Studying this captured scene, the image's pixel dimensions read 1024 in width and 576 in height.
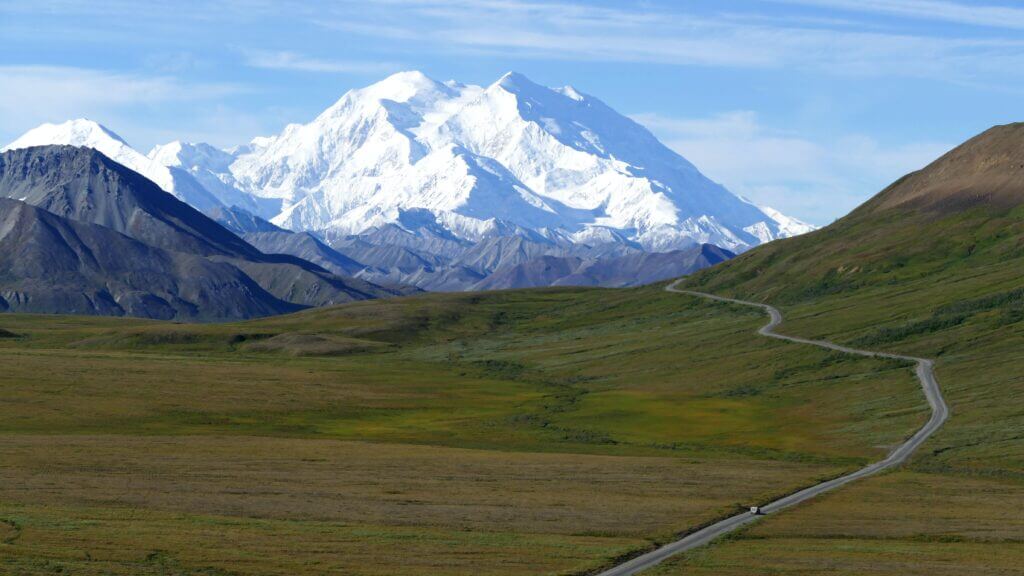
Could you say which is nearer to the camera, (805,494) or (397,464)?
(805,494)

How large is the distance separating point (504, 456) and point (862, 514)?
42281 millimetres

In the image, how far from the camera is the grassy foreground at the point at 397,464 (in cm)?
7100

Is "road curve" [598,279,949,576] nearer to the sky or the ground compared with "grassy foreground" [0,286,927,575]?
nearer to the sky

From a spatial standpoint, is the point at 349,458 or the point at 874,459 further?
the point at 874,459

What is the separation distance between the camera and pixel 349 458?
117 m

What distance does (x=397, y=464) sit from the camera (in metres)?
113

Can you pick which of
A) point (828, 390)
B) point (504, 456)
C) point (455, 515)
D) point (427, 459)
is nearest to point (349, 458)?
point (427, 459)

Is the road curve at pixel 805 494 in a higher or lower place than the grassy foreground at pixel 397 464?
higher

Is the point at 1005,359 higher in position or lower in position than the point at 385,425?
higher

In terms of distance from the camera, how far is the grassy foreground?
233 ft

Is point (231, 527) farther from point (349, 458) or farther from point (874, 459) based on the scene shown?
point (874, 459)

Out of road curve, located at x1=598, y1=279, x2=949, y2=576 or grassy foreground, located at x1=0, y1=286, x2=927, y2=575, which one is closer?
road curve, located at x1=598, y1=279, x2=949, y2=576

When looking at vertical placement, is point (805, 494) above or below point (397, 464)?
above

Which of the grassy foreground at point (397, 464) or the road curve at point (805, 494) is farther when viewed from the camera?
the grassy foreground at point (397, 464)
